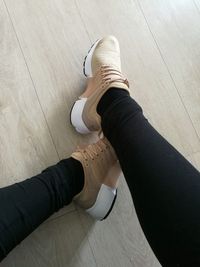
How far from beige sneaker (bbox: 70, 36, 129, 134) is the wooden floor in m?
0.04

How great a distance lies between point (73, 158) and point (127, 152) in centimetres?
16

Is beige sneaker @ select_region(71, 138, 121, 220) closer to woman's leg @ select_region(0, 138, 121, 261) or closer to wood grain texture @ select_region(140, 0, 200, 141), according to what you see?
woman's leg @ select_region(0, 138, 121, 261)

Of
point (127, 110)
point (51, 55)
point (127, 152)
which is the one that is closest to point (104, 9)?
point (51, 55)

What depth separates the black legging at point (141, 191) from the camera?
52 cm

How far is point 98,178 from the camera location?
77 centimetres

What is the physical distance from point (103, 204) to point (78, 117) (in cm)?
23

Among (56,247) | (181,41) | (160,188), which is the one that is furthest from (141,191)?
(181,41)

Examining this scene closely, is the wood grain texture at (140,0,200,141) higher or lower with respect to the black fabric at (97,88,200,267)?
higher

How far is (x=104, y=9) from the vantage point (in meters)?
1.00

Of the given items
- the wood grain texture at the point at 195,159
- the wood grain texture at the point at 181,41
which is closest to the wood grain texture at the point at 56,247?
the wood grain texture at the point at 195,159

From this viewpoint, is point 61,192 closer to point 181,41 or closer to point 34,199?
point 34,199

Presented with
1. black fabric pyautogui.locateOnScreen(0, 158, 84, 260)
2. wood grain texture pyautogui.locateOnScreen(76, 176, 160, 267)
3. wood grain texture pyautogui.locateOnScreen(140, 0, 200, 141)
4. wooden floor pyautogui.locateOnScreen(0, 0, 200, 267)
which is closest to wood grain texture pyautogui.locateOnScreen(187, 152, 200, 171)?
wooden floor pyautogui.locateOnScreen(0, 0, 200, 267)

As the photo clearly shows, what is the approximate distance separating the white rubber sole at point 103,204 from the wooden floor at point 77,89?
0.03 metres

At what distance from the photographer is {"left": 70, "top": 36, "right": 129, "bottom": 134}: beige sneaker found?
819mm
